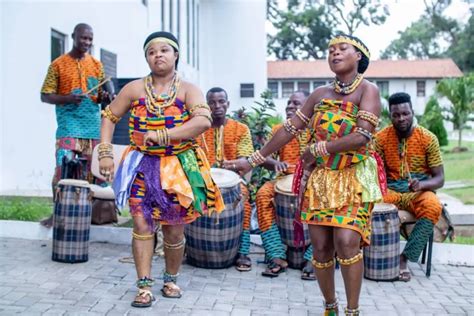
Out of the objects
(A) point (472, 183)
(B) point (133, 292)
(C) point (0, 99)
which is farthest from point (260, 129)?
(A) point (472, 183)

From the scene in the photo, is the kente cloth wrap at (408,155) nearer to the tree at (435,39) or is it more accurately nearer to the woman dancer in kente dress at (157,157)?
the woman dancer in kente dress at (157,157)

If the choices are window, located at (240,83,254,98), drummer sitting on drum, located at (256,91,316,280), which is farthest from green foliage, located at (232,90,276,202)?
window, located at (240,83,254,98)

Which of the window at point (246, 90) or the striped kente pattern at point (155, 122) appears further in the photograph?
the window at point (246, 90)

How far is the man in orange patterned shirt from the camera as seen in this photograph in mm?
5953

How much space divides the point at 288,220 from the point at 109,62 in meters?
7.25

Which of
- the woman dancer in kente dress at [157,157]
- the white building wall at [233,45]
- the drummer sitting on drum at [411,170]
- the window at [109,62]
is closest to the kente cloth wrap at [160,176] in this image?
the woman dancer in kente dress at [157,157]

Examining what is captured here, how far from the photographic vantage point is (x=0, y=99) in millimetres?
7887

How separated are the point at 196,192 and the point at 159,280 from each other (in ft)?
3.57

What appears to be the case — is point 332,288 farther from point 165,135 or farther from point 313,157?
point 165,135

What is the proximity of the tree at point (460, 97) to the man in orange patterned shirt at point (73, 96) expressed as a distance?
1783 centimetres

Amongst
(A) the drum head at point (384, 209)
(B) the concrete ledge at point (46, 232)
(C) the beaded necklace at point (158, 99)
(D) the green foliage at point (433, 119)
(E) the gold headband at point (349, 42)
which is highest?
(D) the green foliage at point (433, 119)

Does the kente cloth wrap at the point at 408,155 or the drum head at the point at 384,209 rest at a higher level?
the kente cloth wrap at the point at 408,155

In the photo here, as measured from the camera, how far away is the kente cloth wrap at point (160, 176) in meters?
4.03

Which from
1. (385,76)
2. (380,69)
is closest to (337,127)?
(385,76)
